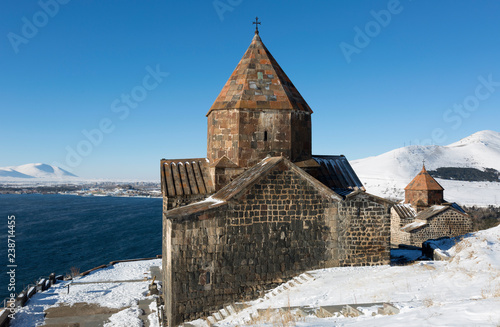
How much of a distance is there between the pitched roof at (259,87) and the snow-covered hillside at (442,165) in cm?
6425

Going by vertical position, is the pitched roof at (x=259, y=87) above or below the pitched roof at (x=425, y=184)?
above

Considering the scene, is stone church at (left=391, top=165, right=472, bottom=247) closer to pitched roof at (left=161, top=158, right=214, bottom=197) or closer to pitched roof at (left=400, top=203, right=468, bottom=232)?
pitched roof at (left=400, top=203, right=468, bottom=232)

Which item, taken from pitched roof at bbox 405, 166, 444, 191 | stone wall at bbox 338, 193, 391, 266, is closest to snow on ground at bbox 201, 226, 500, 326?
stone wall at bbox 338, 193, 391, 266

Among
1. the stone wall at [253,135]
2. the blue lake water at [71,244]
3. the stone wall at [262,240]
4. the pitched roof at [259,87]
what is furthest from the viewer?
the blue lake water at [71,244]

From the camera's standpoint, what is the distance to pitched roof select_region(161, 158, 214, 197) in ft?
36.9

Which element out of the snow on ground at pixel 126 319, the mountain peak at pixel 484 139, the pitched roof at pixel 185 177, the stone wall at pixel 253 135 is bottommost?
the snow on ground at pixel 126 319

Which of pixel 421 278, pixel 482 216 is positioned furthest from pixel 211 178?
pixel 482 216

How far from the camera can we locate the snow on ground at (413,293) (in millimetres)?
5082

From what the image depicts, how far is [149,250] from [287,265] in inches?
1212

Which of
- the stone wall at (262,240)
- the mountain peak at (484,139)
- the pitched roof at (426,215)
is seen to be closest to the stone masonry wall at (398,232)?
the pitched roof at (426,215)

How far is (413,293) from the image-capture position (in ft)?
25.5

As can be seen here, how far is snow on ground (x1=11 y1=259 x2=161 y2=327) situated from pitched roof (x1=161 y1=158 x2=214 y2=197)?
14.7ft

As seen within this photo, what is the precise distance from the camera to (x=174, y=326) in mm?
8828

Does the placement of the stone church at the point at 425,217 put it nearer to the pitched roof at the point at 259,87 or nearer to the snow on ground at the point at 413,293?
the snow on ground at the point at 413,293
